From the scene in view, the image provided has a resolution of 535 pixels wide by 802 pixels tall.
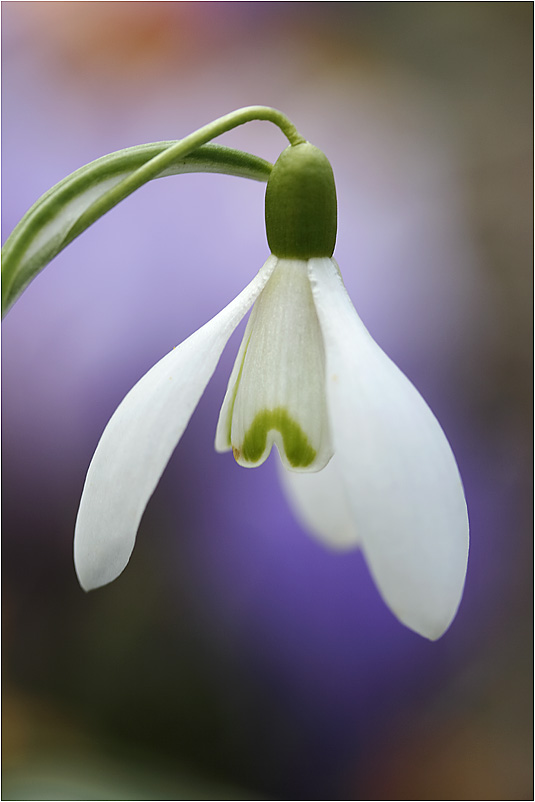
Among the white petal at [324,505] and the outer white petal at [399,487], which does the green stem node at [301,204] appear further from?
the white petal at [324,505]

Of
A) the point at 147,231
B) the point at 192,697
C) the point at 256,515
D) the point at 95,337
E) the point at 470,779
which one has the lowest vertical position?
the point at 470,779

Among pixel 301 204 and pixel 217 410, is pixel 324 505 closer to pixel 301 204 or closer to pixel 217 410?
pixel 301 204

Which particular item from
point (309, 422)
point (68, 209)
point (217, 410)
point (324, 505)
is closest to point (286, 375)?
point (309, 422)

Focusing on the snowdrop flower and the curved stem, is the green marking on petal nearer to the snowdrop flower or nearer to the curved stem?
the snowdrop flower

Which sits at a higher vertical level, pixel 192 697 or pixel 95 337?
pixel 95 337

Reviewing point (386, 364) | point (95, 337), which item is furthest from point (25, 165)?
point (386, 364)

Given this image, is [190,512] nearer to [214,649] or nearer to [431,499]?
[214,649]

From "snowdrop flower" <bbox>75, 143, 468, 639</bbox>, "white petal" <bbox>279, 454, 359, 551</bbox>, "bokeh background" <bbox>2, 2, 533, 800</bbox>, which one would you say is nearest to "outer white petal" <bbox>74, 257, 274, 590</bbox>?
"snowdrop flower" <bbox>75, 143, 468, 639</bbox>
